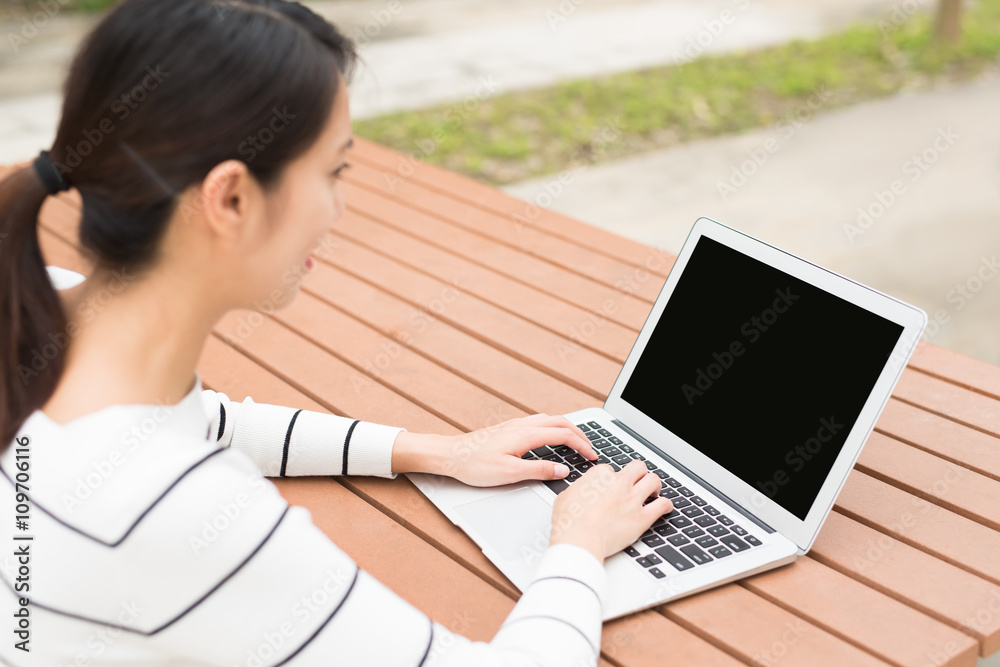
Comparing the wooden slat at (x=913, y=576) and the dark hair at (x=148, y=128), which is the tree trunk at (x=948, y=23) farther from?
the dark hair at (x=148, y=128)

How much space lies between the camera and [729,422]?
1.34 metres

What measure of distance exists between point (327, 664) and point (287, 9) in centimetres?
62

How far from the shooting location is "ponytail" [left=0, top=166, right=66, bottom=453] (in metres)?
0.90

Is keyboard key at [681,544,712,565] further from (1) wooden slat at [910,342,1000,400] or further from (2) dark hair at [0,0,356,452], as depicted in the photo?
(1) wooden slat at [910,342,1000,400]

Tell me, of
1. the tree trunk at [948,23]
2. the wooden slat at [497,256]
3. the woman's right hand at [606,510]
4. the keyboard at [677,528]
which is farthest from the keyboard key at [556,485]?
the tree trunk at [948,23]

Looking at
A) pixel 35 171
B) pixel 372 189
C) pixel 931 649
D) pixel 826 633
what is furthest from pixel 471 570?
pixel 372 189

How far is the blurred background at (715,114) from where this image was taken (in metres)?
3.95

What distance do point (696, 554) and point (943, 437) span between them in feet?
1.91

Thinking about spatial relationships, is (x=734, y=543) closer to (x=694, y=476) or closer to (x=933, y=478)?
(x=694, y=476)

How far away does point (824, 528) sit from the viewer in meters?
1.30

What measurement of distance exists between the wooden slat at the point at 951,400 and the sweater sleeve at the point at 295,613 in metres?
0.93

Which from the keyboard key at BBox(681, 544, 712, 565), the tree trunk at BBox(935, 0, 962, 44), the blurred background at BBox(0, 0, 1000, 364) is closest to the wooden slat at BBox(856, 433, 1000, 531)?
the keyboard key at BBox(681, 544, 712, 565)

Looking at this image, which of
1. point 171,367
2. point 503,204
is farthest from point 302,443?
point 503,204

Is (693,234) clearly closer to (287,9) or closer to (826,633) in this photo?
(826,633)
